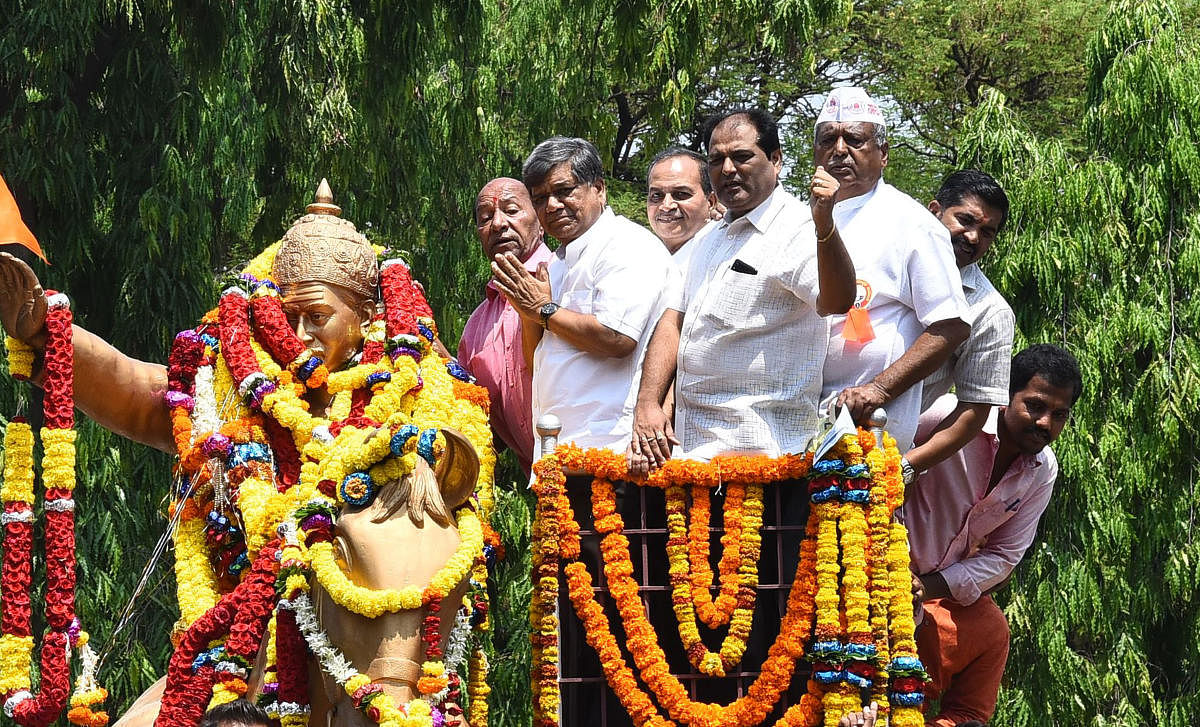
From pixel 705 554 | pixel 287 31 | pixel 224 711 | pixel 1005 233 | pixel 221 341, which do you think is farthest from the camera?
pixel 1005 233

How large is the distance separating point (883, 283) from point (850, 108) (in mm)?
608

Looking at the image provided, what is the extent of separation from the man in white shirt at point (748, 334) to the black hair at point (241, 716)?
141 cm

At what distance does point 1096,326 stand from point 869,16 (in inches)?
343

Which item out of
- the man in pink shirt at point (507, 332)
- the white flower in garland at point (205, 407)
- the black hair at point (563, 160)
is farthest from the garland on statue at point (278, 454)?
the black hair at point (563, 160)

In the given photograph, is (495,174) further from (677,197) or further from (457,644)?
(457,644)

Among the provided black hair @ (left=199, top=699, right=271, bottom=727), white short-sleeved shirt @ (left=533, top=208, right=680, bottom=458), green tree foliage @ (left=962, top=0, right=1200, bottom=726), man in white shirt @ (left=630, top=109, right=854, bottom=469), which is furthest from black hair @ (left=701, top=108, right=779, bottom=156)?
green tree foliage @ (left=962, top=0, right=1200, bottom=726)

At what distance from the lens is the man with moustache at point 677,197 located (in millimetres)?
6871

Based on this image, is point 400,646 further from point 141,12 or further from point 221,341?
point 141,12

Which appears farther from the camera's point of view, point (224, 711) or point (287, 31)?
point (287, 31)

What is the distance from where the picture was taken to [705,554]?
5.42 m

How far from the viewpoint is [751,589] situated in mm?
5383

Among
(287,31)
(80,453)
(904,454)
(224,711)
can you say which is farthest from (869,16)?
(224,711)

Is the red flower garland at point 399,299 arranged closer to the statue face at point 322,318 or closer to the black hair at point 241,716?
the statue face at point 322,318

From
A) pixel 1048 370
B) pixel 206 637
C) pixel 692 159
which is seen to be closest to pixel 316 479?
pixel 206 637
